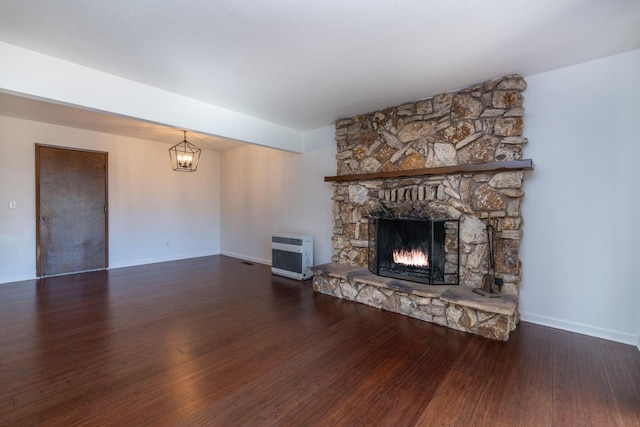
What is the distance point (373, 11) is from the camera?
2.00 meters

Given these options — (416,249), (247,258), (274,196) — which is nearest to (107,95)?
(274,196)

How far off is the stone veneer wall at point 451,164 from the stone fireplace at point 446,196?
0.03 ft

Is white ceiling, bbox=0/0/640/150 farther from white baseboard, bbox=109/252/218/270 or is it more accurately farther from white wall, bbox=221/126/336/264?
white baseboard, bbox=109/252/218/270

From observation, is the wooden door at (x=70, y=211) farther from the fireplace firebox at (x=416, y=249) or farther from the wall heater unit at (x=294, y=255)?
the fireplace firebox at (x=416, y=249)

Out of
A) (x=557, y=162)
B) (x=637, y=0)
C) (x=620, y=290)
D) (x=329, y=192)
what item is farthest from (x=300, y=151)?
(x=620, y=290)

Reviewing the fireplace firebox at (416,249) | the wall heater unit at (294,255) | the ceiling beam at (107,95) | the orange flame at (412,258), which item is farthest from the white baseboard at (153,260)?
the orange flame at (412,258)

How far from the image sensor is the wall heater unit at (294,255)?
489 centimetres

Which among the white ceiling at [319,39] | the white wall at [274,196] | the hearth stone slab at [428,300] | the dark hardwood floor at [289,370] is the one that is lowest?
the dark hardwood floor at [289,370]

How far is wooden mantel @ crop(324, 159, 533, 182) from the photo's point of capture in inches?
116

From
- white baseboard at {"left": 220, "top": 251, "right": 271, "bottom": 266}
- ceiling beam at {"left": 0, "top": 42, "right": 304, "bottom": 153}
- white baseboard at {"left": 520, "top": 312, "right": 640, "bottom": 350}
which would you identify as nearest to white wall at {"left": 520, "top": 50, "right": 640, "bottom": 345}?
white baseboard at {"left": 520, "top": 312, "right": 640, "bottom": 350}

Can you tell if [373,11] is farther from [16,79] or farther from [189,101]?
[16,79]

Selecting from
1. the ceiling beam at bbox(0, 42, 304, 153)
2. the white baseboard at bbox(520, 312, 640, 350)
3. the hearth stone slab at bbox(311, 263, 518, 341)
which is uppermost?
the ceiling beam at bbox(0, 42, 304, 153)

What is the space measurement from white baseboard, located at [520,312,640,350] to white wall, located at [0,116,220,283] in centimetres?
654

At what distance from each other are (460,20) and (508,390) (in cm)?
267
